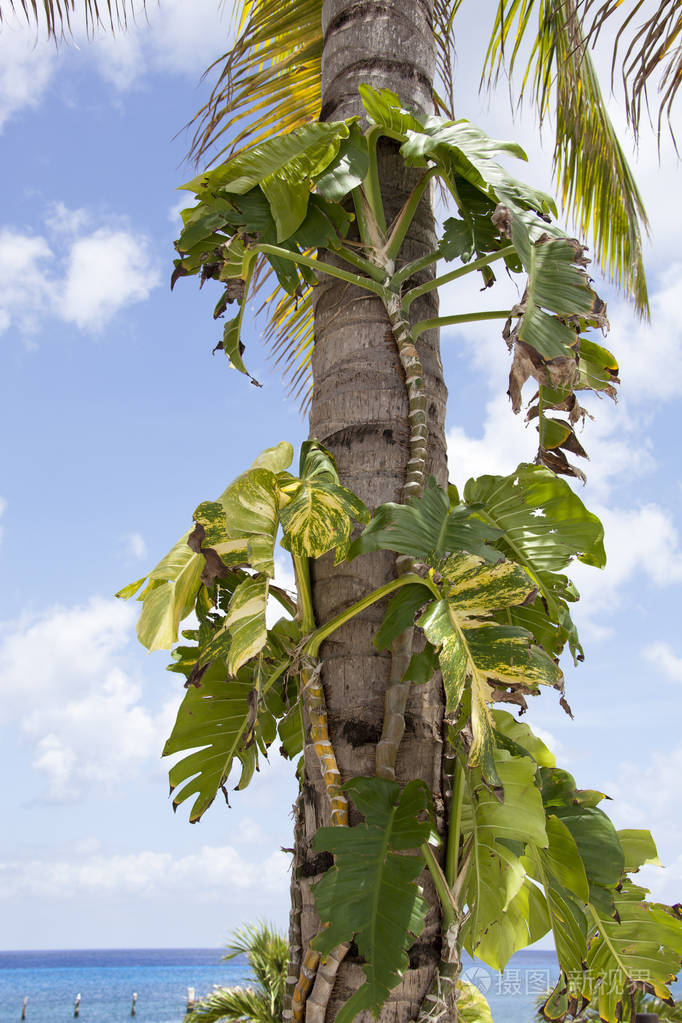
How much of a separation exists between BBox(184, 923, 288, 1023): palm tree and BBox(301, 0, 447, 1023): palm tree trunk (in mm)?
5895

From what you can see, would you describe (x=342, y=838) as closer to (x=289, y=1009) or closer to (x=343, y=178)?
(x=289, y=1009)

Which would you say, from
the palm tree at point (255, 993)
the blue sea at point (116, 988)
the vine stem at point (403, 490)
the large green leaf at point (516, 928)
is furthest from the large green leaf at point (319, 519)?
the blue sea at point (116, 988)

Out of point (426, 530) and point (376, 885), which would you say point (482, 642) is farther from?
point (376, 885)

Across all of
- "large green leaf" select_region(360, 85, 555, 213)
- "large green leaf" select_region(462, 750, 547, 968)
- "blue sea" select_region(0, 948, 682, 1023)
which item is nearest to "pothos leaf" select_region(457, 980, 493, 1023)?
"large green leaf" select_region(462, 750, 547, 968)

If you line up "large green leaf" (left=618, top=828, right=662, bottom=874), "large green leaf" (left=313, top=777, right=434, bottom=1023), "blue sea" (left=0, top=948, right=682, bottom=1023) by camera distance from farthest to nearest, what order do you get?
"blue sea" (left=0, top=948, right=682, bottom=1023), "large green leaf" (left=618, top=828, right=662, bottom=874), "large green leaf" (left=313, top=777, right=434, bottom=1023)

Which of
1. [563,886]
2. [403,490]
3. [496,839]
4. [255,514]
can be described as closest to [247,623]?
[255,514]

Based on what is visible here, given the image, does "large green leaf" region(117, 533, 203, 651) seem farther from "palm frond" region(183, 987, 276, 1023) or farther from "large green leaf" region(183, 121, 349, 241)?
"palm frond" region(183, 987, 276, 1023)

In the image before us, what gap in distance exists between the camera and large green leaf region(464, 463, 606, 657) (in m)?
1.67

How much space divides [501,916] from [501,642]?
533 mm

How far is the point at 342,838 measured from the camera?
1.36 m

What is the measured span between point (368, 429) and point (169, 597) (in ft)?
1.61

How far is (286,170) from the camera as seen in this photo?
5.37ft

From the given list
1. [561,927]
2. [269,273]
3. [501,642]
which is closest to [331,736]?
[501,642]

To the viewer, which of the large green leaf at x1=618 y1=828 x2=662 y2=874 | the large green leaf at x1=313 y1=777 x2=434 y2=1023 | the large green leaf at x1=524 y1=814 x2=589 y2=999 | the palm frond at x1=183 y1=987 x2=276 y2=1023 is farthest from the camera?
the palm frond at x1=183 y1=987 x2=276 y2=1023
